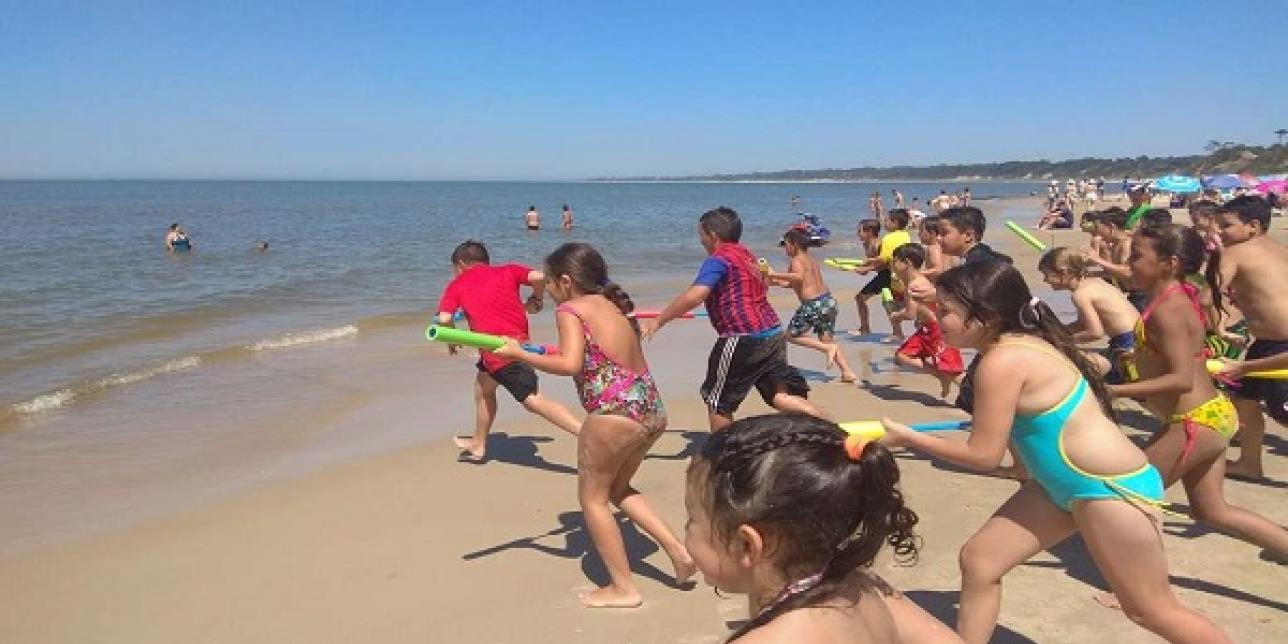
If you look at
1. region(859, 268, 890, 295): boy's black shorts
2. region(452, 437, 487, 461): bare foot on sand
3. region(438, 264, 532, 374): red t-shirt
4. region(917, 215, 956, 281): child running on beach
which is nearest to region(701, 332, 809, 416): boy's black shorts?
region(438, 264, 532, 374): red t-shirt

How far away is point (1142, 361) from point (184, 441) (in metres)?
6.87

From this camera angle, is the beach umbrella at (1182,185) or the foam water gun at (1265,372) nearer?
the foam water gun at (1265,372)

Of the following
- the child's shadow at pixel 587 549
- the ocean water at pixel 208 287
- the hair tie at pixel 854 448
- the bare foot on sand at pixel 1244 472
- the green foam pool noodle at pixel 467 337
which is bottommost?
the ocean water at pixel 208 287

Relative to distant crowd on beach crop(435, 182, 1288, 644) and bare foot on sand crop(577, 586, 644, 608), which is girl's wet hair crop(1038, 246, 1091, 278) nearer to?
distant crowd on beach crop(435, 182, 1288, 644)

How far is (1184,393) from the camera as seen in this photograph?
4051mm

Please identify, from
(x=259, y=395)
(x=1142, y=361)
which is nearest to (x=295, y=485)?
(x=259, y=395)

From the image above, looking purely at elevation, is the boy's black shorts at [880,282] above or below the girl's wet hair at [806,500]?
below

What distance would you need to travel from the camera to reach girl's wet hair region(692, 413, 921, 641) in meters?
1.68

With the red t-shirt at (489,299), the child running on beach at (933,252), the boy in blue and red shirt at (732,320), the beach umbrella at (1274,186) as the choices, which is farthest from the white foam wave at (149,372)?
the beach umbrella at (1274,186)

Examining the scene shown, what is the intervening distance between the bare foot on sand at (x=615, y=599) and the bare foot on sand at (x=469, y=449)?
8.32ft

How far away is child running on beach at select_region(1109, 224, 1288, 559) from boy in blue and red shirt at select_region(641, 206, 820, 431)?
223 centimetres

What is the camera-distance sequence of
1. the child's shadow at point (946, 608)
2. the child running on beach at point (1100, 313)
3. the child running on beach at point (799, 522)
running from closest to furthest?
the child running on beach at point (799, 522) < the child's shadow at point (946, 608) < the child running on beach at point (1100, 313)

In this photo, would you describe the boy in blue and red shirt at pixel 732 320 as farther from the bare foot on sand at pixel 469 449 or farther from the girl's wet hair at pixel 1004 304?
the girl's wet hair at pixel 1004 304

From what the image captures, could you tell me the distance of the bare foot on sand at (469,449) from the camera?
21.8ft
